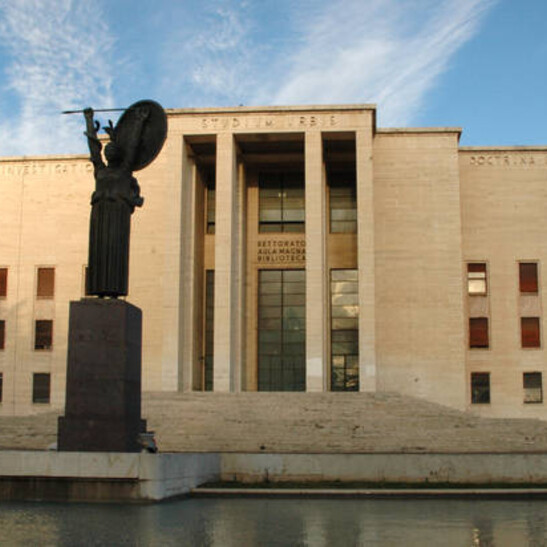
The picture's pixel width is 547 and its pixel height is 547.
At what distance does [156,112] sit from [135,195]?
185cm

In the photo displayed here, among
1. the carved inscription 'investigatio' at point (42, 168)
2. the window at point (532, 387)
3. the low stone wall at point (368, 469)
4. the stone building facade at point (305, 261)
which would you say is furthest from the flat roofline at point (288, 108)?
the low stone wall at point (368, 469)

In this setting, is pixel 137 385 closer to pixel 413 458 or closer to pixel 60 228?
pixel 413 458

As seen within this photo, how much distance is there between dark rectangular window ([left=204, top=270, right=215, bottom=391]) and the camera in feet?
134

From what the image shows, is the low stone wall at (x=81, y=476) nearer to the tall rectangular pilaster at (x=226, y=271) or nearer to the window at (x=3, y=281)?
the tall rectangular pilaster at (x=226, y=271)

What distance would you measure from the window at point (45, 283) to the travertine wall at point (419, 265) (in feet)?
53.8

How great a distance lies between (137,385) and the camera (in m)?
16.9


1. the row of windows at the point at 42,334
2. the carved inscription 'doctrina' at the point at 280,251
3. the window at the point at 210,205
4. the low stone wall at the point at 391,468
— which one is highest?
the window at the point at 210,205

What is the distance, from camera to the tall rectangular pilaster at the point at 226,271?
37312 millimetres

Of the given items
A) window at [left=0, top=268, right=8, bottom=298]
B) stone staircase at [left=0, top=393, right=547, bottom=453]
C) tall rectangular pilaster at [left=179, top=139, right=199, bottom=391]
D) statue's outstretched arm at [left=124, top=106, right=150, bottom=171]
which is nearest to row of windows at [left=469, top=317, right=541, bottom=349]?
stone staircase at [left=0, top=393, right=547, bottom=453]

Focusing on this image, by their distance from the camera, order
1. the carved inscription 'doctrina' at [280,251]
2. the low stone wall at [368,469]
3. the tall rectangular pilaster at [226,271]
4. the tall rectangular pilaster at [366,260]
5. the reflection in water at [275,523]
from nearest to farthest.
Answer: the reflection in water at [275,523] → the low stone wall at [368,469] → the tall rectangular pilaster at [366,260] → the tall rectangular pilaster at [226,271] → the carved inscription 'doctrina' at [280,251]

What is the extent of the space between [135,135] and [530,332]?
28.6 m

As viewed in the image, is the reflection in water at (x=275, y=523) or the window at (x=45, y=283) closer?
the reflection in water at (x=275, y=523)

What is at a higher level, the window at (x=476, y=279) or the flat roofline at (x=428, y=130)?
the flat roofline at (x=428, y=130)

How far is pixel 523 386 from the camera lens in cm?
4038
